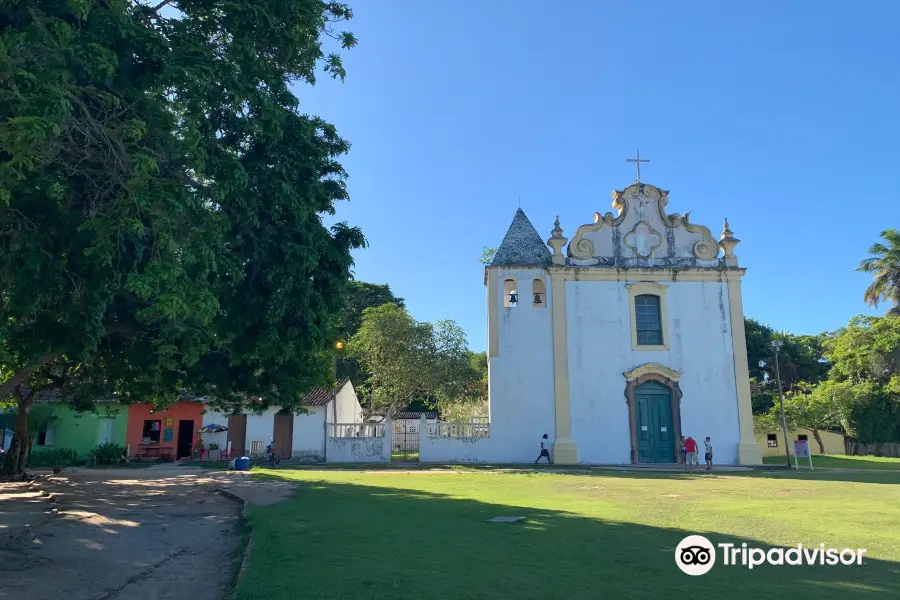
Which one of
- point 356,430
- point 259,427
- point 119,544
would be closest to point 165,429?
point 259,427

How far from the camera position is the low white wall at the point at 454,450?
24188 mm

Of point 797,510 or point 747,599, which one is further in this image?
point 797,510

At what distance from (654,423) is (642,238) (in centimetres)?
700

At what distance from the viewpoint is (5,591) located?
6141mm

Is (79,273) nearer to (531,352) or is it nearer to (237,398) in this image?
(237,398)

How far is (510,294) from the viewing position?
2545cm

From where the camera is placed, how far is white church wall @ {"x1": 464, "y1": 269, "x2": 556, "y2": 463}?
24.2 metres

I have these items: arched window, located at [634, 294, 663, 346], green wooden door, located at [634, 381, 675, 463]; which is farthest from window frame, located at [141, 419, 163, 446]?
arched window, located at [634, 294, 663, 346]

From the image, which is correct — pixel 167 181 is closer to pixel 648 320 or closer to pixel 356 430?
pixel 356 430

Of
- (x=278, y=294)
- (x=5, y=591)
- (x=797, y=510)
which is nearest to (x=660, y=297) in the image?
(x=797, y=510)

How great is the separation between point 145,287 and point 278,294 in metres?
2.71

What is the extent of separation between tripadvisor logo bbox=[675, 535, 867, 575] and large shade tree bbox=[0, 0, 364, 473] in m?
5.57

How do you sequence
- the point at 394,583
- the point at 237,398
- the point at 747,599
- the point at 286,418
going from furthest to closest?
the point at 286,418
the point at 237,398
the point at 394,583
the point at 747,599

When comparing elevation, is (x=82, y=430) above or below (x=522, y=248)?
below
